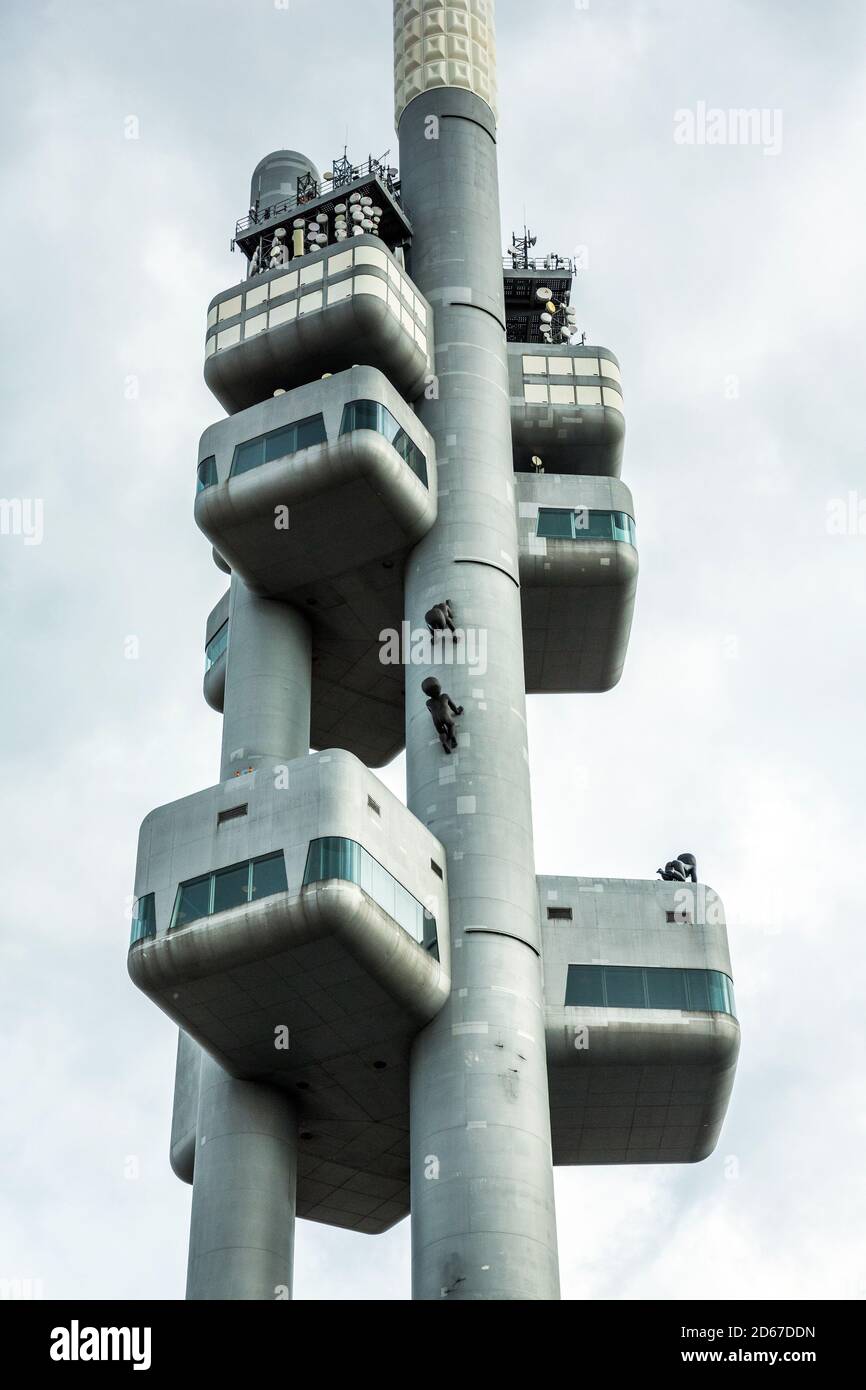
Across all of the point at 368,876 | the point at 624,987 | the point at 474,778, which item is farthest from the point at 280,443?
the point at 624,987

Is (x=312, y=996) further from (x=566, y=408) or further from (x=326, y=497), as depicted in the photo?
(x=566, y=408)

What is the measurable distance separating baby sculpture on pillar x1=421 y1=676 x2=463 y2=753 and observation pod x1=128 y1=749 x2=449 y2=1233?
390 cm

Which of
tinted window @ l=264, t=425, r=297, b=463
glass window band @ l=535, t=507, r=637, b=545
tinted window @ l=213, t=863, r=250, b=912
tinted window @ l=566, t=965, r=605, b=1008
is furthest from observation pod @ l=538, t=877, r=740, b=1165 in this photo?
tinted window @ l=264, t=425, r=297, b=463

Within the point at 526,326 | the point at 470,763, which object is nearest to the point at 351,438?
the point at 470,763

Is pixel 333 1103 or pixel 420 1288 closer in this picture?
pixel 420 1288

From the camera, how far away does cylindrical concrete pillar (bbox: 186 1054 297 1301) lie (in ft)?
173

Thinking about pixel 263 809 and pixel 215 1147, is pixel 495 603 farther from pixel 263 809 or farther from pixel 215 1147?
pixel 215 1147

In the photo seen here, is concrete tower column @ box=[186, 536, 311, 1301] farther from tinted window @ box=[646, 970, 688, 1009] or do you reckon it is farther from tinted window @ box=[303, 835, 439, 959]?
tinted window @ box=[646, 970, 688, 1009]

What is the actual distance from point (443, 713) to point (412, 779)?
3092 millimetres

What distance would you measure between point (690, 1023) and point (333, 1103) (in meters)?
12.2

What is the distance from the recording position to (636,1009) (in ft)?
187

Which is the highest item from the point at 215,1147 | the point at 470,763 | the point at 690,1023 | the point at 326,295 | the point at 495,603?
the point at 326,295
